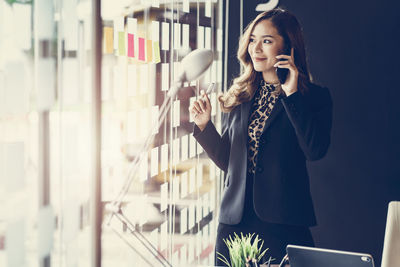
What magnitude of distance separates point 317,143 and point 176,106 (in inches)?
30.5

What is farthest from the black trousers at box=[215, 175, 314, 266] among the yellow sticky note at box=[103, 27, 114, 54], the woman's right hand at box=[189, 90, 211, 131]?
the yellow sticky note at box=[103, 27, 114, 54]

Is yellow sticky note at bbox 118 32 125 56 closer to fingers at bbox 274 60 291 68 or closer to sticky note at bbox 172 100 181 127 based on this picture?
sticky note at bbox 172 100 181 127

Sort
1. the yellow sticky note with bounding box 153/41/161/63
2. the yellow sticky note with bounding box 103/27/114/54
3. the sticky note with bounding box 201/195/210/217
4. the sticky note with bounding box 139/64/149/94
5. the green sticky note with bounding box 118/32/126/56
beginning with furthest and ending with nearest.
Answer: the sticky note with bounding box 201/195/210/217
the yellow sticky note with bounding box 153/41/161/63
the sticky note with bounding box 139/64/149/94
the green sticky note with bounding box 118/32/126/56
the yellow sticky note with bounding box 103/27/114/54

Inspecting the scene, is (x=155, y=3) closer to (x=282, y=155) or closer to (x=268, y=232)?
(x=282, y=155)

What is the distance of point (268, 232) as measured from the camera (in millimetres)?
2916

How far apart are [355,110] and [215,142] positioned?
48.8 inches

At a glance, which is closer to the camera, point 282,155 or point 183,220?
point 282,155

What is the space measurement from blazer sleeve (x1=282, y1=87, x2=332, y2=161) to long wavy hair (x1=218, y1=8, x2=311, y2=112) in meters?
0.16

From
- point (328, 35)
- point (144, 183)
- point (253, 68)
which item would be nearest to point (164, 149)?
point (144, 183)

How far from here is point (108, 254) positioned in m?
2.66

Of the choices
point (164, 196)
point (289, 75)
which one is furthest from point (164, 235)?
point (289, 75)

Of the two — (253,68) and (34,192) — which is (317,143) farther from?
(34,192)

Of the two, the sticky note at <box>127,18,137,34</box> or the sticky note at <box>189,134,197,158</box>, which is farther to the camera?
the sticky note at <box>189,134,197,158</box>

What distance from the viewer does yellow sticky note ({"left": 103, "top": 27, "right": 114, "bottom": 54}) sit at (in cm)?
220
